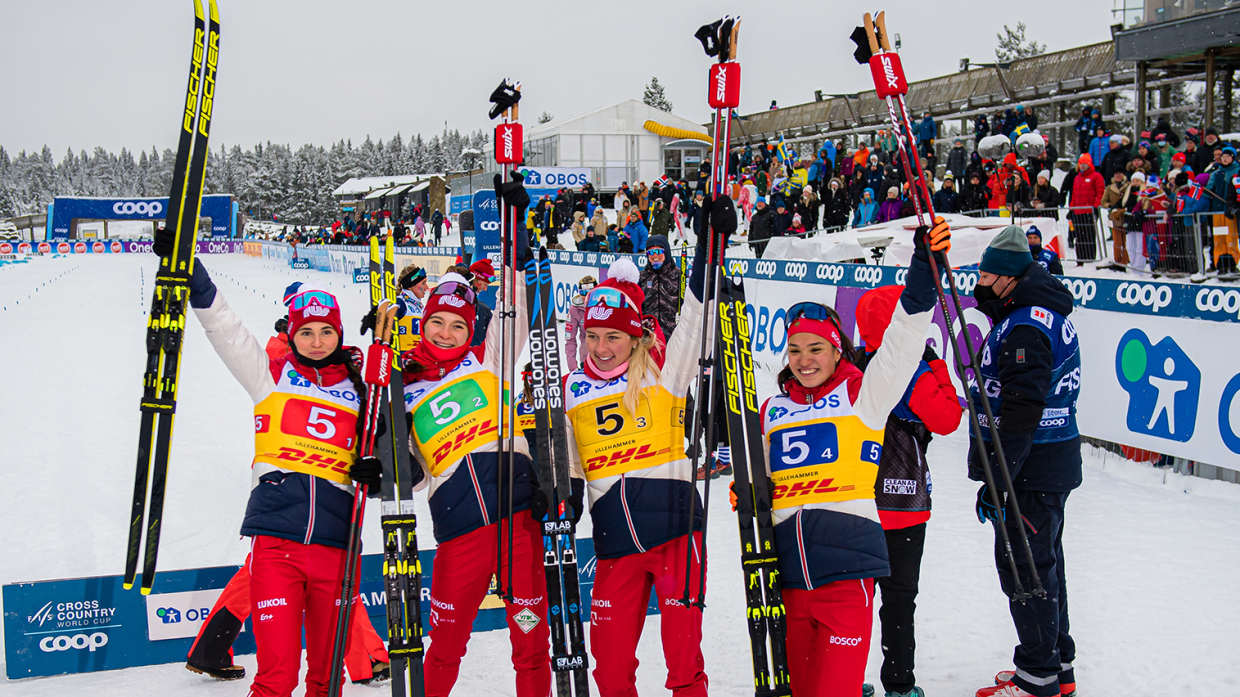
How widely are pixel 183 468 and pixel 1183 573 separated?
7266 millimetres

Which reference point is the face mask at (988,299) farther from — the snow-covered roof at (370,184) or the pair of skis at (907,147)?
the snow-covered roof at (370,184)

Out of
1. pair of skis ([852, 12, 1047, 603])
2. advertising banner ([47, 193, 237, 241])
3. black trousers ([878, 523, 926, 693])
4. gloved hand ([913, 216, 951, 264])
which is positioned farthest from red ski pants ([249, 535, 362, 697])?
advertising banner ([47, 193, 237, 241])

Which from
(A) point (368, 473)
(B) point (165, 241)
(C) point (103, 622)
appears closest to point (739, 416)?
(A) point (368, 473)

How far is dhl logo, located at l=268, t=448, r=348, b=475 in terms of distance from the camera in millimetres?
3258

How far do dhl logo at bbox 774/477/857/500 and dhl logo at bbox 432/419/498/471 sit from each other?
118 centimetres

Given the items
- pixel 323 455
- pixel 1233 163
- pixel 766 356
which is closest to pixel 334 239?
pixel 766 356

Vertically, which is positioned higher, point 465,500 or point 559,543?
point 465,500

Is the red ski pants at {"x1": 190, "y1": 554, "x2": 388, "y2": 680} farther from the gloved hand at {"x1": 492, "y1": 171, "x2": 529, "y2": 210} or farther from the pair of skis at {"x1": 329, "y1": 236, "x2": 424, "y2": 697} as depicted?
the gloved hand at {"x1": 492, "y1": 171, "x2": 529, "y2": 210}

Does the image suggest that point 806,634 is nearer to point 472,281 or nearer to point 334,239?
point 472,281

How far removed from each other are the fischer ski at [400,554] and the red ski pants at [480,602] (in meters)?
0.07

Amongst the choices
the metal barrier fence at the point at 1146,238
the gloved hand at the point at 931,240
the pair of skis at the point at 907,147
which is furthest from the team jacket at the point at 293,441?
the metal barrier fence at the point at 1146,238

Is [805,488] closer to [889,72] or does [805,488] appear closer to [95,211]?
[889,72]

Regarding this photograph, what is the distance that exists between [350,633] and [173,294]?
166cm

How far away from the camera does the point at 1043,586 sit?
133 inches
